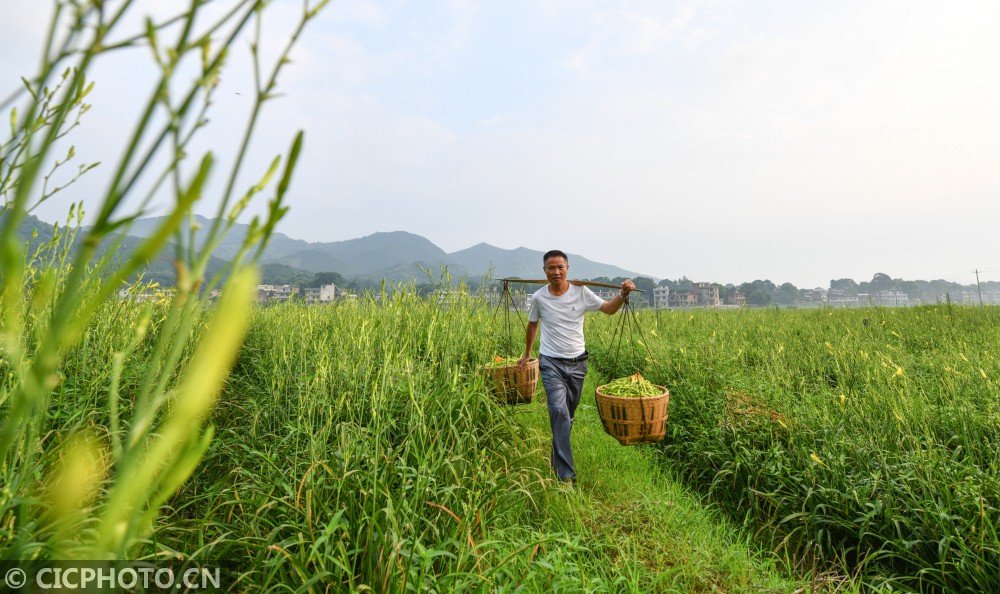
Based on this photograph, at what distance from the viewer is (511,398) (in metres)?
4.08

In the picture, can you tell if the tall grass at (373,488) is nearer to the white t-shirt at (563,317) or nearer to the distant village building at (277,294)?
the white t-shirt at (563,317)

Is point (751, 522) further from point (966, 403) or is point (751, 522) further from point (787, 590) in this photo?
point (966, 403)

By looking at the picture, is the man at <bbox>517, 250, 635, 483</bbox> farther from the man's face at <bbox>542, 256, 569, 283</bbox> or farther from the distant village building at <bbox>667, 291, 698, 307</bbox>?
the distant village building at <bbox>667, 291, 698, 307</bbox>

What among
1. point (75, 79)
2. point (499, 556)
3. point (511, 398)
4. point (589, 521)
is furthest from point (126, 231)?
point (511, 398)

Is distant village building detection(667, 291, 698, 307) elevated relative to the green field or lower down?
elevated

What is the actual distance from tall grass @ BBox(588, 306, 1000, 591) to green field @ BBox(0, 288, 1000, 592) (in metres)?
0.02

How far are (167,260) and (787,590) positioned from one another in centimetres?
323

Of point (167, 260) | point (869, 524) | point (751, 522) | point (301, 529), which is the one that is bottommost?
point (751, 522)

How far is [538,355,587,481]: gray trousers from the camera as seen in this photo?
387 centimetres

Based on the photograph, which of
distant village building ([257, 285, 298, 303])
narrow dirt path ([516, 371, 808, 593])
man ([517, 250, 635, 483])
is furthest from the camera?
distant village building ([257, 285, 298, 303])

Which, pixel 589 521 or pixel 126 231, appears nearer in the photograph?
pixel 126 231

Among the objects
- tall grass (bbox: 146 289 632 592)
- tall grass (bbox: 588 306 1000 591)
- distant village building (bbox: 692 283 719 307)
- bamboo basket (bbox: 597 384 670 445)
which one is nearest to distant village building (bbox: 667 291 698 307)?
distant village building (bbox: 692 283 719 307)

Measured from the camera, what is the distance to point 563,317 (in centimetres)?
452

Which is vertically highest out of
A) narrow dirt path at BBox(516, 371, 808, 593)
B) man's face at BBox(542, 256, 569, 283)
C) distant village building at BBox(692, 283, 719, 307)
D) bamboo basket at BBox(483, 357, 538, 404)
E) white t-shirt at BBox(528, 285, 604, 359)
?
distant village building at BBox(692, 283, 719, 307)
